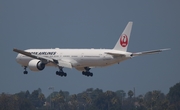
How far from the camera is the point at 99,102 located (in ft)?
579

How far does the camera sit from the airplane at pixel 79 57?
410 feet

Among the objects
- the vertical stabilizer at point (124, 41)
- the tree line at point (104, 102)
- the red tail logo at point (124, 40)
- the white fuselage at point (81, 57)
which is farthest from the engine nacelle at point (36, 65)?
the tree line at point (104, 102)

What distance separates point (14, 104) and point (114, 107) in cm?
2750

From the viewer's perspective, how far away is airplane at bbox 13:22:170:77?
125 m

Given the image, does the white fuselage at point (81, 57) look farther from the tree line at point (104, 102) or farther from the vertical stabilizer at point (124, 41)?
the tree line at point (104, 102)

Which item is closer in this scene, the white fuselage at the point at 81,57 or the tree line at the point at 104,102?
the white fuselage at the point at 81,57

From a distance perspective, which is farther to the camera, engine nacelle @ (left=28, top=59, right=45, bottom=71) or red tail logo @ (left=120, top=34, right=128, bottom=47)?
engine nacelle @ (left=28, top=59, right=45, bottom=71)

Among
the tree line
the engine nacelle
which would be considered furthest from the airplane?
the tree line

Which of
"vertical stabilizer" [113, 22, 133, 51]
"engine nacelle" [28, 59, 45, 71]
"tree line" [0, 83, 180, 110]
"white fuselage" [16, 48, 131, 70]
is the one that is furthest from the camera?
"tree line" [0, 83, 180, 110]

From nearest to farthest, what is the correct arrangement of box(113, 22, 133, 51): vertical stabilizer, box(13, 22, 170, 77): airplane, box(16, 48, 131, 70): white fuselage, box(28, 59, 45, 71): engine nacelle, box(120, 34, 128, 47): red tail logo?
box(13, 22, 170, 77): airplane, box(16, 48, 131, 70): white fuselage, box(113, 22, 133, 51): vertical stabilizer, box(120, 34, 128, 47): red tail logo, box(28, 59, 45, 71): engine nacelle

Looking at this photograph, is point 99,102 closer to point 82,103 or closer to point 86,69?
point 82,103

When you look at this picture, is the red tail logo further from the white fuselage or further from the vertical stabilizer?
the white fuselage

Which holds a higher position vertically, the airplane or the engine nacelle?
the airplane

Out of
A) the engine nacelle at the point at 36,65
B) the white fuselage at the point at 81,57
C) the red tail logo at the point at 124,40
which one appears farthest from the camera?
the engine nacelle at the point at 36,65
